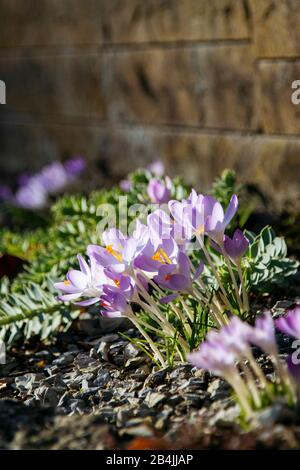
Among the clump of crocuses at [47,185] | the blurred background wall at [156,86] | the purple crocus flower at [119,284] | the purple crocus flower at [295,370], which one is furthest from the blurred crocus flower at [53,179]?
the purple crocus flower at [295,370]

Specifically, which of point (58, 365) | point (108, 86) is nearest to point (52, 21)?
point (108, 86)

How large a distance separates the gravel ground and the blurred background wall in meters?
1.24

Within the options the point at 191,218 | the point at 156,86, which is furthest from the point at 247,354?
the point at 156,86

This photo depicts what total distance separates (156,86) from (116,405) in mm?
2260

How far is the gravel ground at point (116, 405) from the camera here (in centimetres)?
147

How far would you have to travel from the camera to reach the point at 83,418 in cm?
157

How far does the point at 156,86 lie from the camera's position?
151 inches

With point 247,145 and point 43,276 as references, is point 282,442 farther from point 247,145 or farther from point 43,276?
point 247,145

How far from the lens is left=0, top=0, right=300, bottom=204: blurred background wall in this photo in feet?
10.4

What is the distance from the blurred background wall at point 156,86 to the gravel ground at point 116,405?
4.05 feet

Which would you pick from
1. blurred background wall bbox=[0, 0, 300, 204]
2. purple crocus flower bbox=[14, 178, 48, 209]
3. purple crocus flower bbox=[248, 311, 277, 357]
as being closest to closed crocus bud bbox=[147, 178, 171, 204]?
blurred background wall bbox=[0, 0, 300, 204]

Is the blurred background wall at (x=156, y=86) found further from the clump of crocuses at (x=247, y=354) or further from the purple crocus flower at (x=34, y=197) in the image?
the clump of crocuses at (x=247, y=354)

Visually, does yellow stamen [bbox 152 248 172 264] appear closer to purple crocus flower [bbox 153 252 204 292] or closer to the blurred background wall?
purple crocus flower [bbox 153 252 204 292]

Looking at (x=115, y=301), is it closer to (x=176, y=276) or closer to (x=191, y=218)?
(x=176, y=276)
